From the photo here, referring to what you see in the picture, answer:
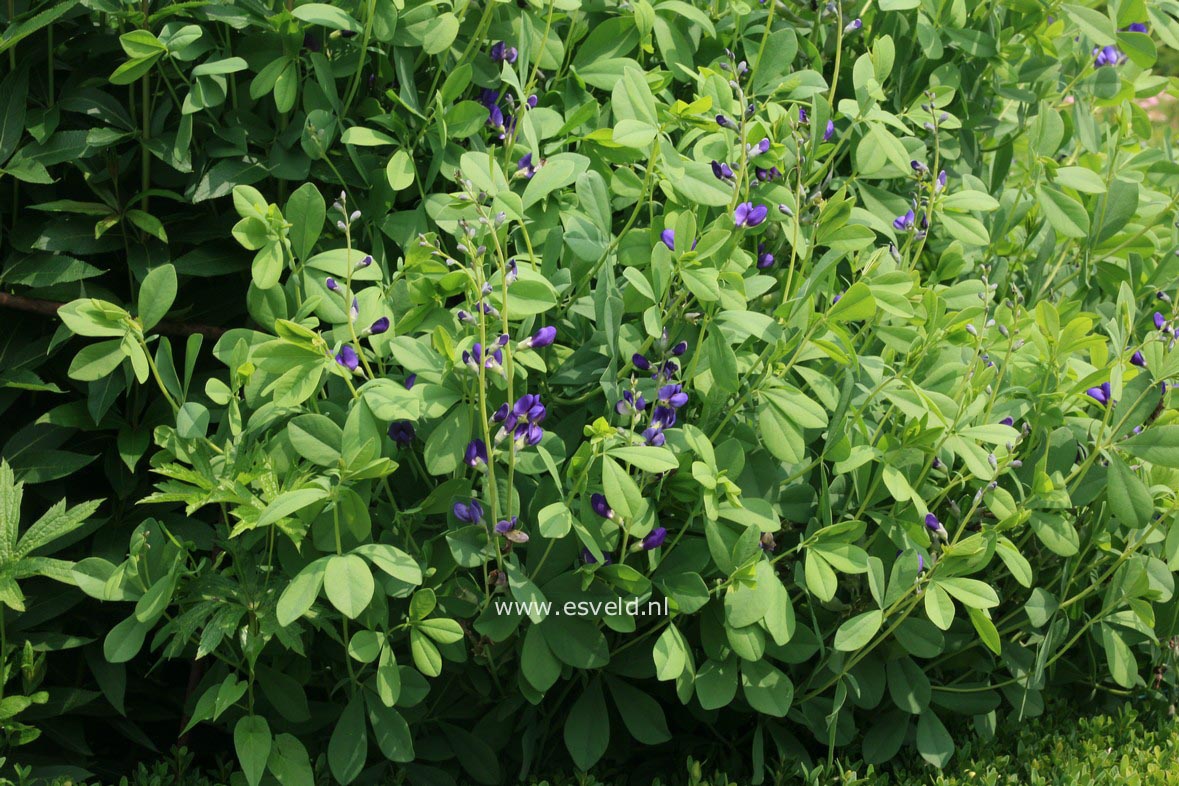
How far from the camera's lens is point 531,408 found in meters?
1.94

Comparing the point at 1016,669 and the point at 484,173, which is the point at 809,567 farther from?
the point at 484,173

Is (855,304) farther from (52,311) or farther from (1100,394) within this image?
(52,311)

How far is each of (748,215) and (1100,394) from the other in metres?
0.88

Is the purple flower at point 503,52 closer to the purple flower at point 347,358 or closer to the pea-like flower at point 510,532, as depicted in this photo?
the purple flower at point 347,358

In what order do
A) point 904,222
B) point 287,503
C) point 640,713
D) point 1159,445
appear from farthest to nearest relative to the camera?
point 904,222, point 640,713, point 1159,445, point 287,503

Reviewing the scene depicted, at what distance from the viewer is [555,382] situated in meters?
2.20

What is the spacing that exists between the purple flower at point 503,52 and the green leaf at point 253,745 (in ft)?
4.60

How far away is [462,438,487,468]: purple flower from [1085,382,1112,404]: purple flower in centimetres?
128

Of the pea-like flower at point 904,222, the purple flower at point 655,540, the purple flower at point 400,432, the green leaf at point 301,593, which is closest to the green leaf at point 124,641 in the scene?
the green leaf at point 301,593

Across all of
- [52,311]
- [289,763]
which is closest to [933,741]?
[289,763]

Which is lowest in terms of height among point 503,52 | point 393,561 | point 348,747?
point 348,747

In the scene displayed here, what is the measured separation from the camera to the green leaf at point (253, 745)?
1.96 meters

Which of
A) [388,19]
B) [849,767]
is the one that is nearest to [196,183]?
[388,19]

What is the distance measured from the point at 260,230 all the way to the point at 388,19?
0.49 meters
